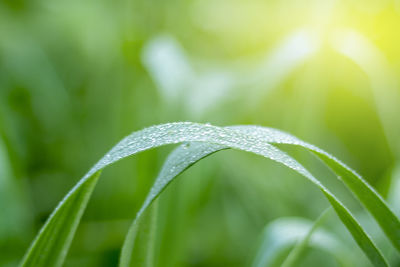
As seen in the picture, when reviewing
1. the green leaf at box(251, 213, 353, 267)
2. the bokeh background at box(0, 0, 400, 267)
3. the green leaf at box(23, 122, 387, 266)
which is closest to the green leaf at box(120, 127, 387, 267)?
the green leaf at box(23, 122, 387, 266)

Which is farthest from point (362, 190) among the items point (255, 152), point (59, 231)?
point (59, 231)

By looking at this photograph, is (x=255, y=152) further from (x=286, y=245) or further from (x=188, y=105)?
(x=188, y=105)

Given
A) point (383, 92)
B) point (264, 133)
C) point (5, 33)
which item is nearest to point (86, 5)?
point (5, 33)

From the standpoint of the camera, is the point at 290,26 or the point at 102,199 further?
the point at 290,26

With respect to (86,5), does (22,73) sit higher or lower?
lower

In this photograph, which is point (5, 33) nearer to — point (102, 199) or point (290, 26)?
point (102, 199)

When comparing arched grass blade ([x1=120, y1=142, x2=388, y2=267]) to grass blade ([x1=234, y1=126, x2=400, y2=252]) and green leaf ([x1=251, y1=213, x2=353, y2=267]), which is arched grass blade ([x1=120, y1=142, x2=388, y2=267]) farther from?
green leaf ([x1=251, y1=213, x2=353, y2=267])

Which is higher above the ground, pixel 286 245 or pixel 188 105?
pixel 188 105
